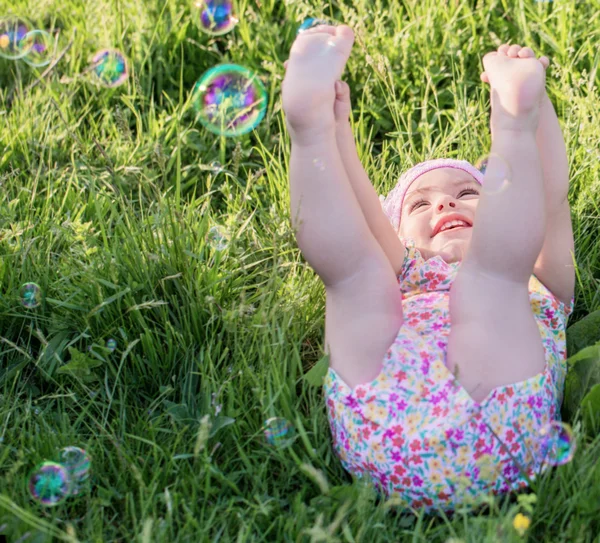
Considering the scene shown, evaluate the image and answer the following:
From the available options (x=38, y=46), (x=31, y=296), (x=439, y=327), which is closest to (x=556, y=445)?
(x=439, y=327)

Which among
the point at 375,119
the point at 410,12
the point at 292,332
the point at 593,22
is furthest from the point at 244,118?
the point at 593,22

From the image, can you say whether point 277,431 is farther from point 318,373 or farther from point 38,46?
point 38,46

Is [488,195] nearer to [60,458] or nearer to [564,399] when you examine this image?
[564,399]

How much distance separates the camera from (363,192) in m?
A: 2.10

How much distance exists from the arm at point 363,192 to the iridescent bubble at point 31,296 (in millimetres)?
887

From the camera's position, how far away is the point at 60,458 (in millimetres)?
1820

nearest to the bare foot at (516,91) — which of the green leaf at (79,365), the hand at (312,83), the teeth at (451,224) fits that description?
the hand at (312,83)

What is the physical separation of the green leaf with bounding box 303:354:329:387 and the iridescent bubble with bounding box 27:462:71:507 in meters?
0.56

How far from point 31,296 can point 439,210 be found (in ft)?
3.72

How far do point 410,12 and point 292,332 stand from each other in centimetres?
156

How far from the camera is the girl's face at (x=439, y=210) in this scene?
225cm

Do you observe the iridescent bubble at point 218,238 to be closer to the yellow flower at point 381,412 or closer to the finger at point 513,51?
the yellow flower at point 381,412

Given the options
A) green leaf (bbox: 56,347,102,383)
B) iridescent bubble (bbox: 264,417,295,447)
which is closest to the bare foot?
iridescent bubble (bbox: 264,417,295,447)

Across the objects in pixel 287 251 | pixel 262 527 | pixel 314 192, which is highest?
pixel 314 192
